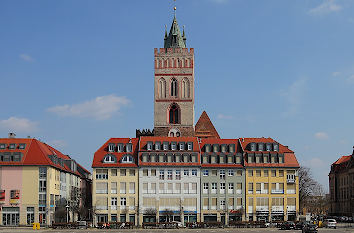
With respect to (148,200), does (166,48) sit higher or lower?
higher

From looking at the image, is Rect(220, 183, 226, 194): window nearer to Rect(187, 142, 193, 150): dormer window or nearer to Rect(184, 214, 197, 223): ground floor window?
Rect(184, 214, 197, 223): ground floor window

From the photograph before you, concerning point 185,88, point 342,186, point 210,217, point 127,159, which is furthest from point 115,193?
point 342,186

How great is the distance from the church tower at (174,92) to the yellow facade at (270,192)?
2267 cm

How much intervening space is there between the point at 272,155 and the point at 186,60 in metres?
32.3

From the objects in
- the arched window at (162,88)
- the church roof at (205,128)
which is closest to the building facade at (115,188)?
the arched window at (162,88)

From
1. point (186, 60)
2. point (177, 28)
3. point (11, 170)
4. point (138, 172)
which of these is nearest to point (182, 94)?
point (186, 60)

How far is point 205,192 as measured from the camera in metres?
121

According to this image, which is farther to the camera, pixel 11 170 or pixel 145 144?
pixel 145 144

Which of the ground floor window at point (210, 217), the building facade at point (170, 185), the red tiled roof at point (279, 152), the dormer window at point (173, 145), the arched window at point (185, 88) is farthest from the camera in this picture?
the arched window at point (185, 88)

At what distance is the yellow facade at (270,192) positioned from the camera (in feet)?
397

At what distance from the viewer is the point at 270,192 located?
12144 centimetres

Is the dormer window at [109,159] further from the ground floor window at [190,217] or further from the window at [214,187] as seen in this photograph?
the window at [214,187]

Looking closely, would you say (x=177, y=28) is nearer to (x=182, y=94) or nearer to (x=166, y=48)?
(x=166, y=48)

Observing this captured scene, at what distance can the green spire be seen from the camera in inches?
5773
